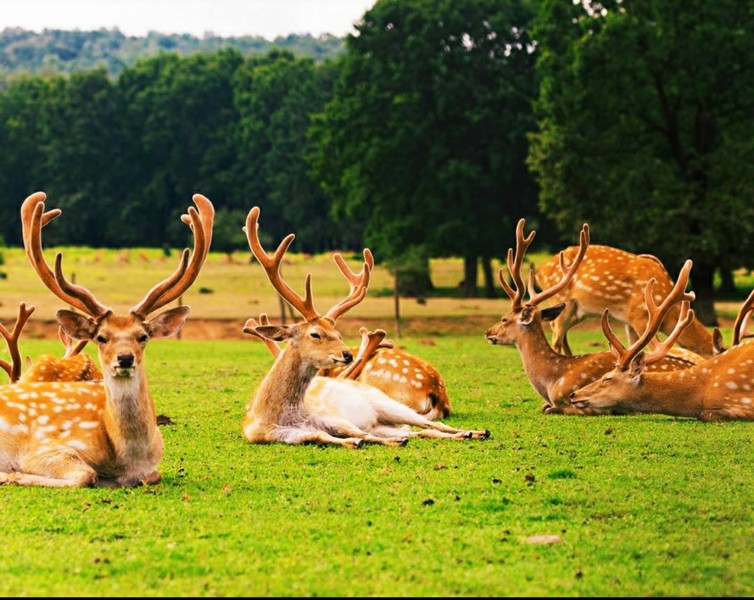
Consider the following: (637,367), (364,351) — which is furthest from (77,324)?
(637,367)

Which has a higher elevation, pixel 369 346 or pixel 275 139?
pixel 275 139

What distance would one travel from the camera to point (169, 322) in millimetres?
7102

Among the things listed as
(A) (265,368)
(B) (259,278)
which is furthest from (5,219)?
(A) (265,368)

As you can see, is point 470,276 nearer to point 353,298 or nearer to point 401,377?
point 401,377

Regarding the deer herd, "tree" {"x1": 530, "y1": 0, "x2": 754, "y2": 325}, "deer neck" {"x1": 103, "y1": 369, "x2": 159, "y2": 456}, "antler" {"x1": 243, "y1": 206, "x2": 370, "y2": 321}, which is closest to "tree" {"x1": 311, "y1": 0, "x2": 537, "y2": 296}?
"tree" {"x1": 530, "y1": 0, "x2": 754, "y2": 325}

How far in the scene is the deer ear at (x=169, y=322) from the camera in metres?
7.03

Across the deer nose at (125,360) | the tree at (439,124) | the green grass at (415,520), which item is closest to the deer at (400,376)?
the green grass at (415,520)

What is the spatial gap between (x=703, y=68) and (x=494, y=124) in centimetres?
1126

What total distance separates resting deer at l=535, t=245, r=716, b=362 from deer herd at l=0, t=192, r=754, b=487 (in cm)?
2

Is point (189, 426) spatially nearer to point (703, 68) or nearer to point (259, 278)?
point (703, 68)

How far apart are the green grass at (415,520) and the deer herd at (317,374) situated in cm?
24

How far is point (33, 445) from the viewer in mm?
7141

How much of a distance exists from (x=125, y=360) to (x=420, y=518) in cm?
173

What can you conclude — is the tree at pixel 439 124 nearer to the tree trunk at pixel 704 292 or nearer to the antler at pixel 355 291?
the tree trunk at pixel 704 292
